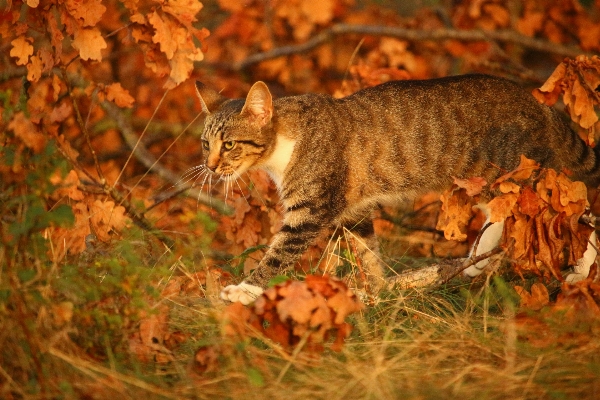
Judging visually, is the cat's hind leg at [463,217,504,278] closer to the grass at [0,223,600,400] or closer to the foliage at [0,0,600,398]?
the foliage at [0,0,600,398]

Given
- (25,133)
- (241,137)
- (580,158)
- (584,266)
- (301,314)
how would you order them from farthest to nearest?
(580,158)
(241,137)
(584,266)
(25,133)
(301,314)

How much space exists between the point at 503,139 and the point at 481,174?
9.4 inches

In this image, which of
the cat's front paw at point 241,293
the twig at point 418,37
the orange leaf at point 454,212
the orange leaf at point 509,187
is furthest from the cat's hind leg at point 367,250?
the twig at point 418,37

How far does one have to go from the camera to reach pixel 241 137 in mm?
4250

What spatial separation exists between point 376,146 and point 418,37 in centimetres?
255

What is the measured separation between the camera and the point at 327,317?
9.98 feet

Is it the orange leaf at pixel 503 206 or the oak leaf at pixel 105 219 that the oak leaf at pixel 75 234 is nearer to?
the oak leaf at pixel 105 219

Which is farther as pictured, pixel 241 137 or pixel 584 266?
pixel 241 137

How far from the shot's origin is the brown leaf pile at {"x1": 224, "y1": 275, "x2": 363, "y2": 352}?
119 inches

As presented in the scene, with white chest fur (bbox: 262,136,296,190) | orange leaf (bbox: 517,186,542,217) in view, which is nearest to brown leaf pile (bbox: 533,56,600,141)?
orange leaf (bbox: 517,186,542,217)

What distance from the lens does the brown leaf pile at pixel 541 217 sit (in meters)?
3.58

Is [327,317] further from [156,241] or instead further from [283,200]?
[156,241]

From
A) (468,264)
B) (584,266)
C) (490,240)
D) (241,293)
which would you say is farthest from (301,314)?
(584,266)

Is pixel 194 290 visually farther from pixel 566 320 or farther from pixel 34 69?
pixel 566 320
